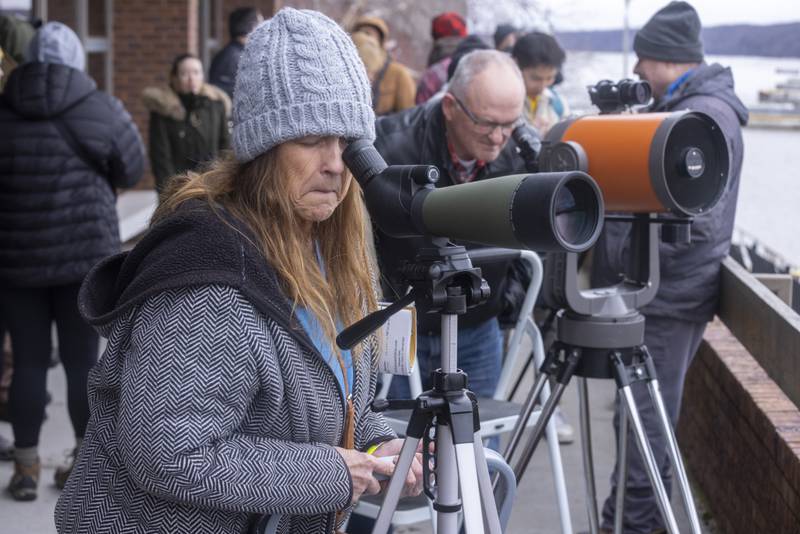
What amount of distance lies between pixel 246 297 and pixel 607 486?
10.6 ft

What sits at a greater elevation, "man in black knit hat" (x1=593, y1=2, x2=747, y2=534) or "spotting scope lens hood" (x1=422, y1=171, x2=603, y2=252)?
"spotting scope lens hood" (x1=422, y1=171, x2=603, y2=252)

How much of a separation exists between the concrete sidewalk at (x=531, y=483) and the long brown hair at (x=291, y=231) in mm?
2354

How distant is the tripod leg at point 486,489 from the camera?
5.94ft

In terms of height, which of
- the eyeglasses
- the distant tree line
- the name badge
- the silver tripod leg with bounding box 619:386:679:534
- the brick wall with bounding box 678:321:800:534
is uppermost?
the distant tree line

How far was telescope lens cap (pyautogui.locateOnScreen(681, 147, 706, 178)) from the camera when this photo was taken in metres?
Result: 2.83

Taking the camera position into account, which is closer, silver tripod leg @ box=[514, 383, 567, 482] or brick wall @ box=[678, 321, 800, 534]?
silver tripod leg @ box=[514, 383, 567, 482]

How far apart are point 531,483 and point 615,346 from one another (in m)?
1.86

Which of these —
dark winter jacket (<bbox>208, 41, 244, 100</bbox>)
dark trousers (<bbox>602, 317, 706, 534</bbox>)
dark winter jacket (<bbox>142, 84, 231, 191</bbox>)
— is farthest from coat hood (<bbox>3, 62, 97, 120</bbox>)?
dark winter jacket (<bbox>208, 41, 244, 100</bbox>)

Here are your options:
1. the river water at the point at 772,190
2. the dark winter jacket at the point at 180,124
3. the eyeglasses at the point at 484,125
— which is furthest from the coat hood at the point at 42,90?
the river water at the point at 772,190

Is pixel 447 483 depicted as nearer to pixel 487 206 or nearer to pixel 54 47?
pixel 487 206

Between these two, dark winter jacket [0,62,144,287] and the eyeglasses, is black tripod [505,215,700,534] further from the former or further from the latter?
dark winter jacket [0,62,144,287]

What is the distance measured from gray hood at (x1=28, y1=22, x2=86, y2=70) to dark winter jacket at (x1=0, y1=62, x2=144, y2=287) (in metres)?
0.06

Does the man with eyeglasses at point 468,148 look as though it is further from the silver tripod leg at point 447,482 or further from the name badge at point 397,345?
the silver tripod leg at point 447,482

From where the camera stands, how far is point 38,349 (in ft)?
13.9
